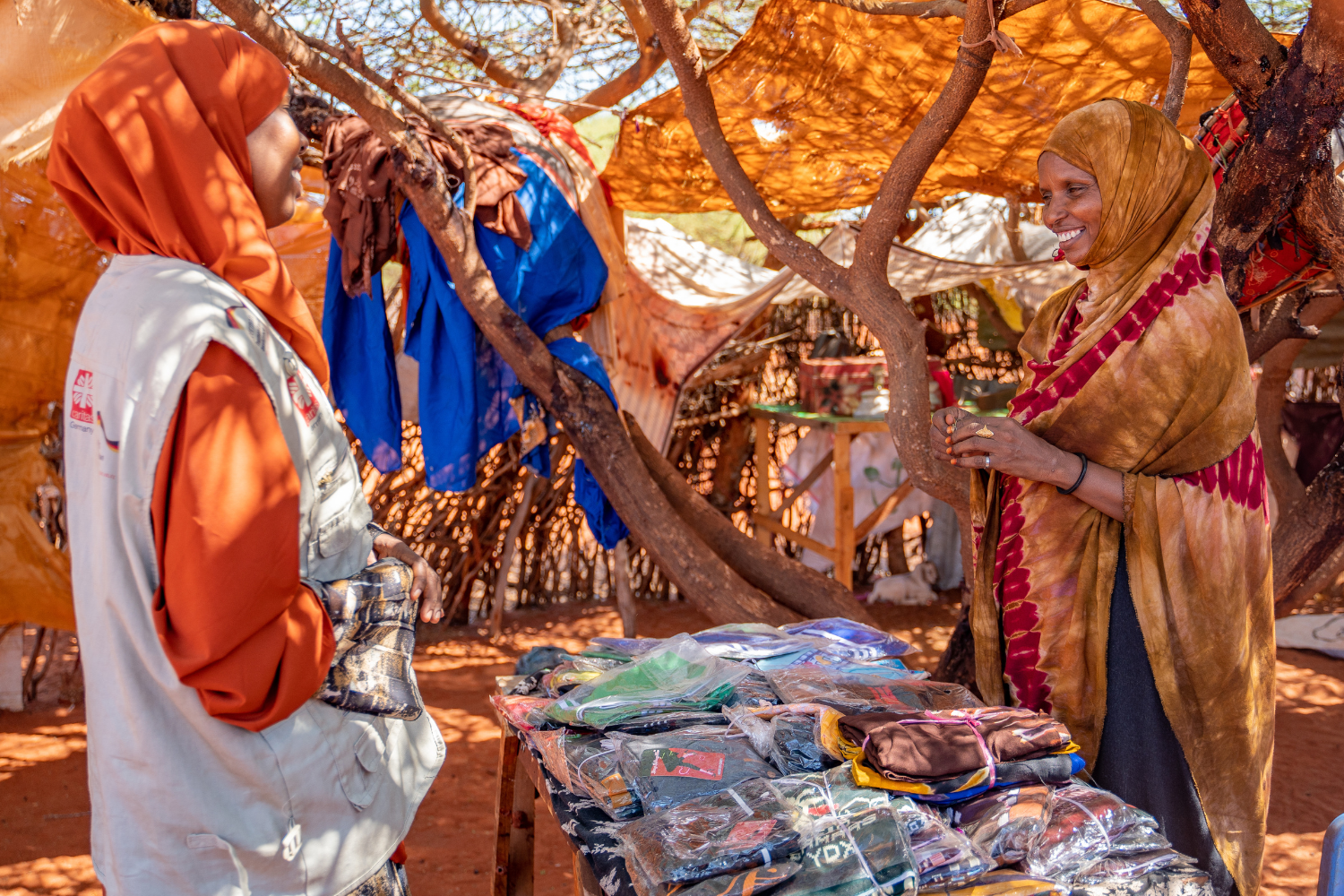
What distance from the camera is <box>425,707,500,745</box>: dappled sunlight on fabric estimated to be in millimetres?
4054

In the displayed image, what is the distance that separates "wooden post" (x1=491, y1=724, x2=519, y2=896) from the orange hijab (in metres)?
1.16

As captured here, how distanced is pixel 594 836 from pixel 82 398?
2.84 feet

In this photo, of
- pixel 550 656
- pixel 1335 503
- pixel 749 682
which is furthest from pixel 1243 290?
pixel 550 656

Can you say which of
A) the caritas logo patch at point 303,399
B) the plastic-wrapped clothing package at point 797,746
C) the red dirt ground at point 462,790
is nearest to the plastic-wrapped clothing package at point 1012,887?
the plastic-wrapped clothing package at point 797,746

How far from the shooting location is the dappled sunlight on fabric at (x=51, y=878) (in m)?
2.85

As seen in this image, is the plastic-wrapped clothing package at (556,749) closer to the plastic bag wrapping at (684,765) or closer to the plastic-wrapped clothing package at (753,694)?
the plastic bag wrapping at (684,765)

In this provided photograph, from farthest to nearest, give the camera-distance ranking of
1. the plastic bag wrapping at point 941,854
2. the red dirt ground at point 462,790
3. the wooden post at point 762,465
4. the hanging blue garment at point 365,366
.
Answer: the wooden post at point 762,465 → the hanging blue garment at point 365,366 → the red dirt ground at point 462,790 → the plastic bag wrapping at point 941,854

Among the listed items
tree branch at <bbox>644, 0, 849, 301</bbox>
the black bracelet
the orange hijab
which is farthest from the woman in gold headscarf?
the orange hijab

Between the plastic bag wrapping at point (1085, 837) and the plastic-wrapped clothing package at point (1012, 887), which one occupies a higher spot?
the plastic bag wrapping at point (1085, 837)

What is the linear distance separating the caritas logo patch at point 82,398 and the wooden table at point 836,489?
12.4 ft

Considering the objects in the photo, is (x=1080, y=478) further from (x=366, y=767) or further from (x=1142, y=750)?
(x=366, y=767)

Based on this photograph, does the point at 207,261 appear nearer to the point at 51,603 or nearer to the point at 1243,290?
the point at 1243,290

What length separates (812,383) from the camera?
510cm

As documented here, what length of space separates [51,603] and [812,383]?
3.53m
